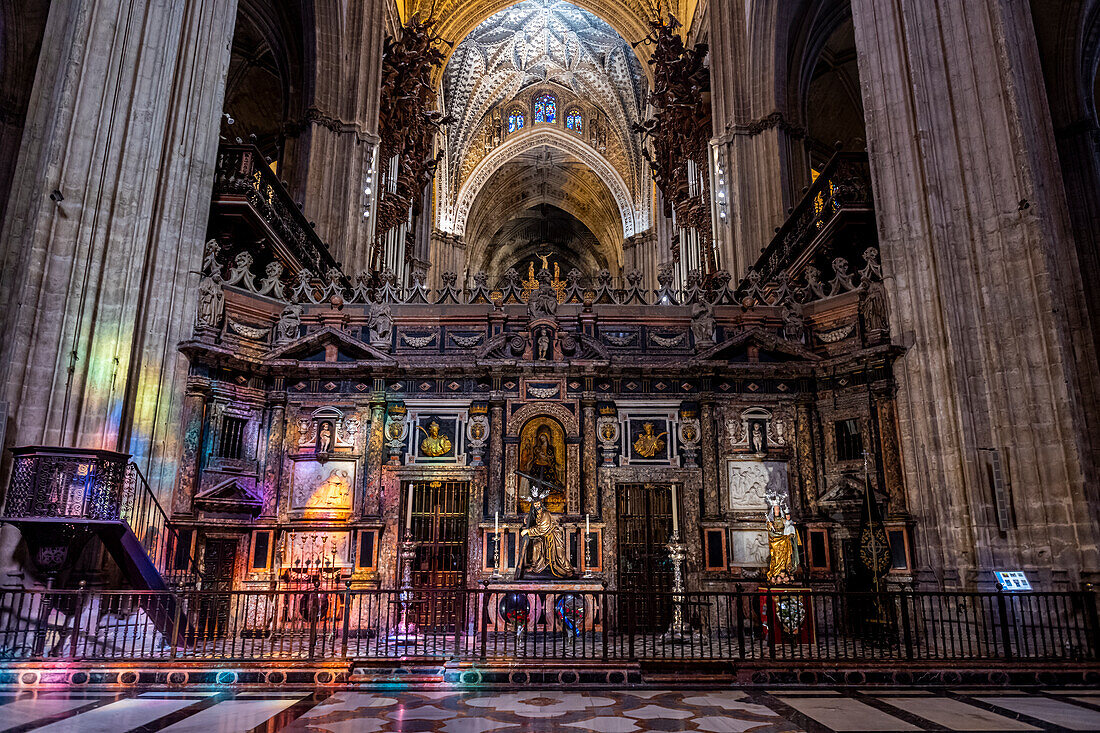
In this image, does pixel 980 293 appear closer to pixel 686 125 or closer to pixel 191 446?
→ pixel 191 446

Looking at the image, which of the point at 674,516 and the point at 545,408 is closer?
the point at 674,516

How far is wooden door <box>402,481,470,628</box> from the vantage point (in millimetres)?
13469

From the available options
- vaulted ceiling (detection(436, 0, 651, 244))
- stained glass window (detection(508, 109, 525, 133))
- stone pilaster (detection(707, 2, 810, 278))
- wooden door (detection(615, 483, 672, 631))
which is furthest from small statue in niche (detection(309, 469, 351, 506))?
stained glass window (detection(508, 109, 525, 133))

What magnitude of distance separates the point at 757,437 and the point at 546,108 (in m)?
38.1

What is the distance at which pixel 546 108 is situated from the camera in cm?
4641

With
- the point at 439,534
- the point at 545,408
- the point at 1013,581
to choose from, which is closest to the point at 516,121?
the point at 545,408

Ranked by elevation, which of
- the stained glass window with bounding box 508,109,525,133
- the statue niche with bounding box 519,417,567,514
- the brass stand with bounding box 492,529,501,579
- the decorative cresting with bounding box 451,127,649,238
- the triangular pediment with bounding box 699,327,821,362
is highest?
the stained glass window with bounding box 508,109,525,133

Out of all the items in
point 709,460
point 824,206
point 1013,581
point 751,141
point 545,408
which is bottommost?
point 1013,581

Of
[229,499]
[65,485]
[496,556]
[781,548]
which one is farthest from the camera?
[496,556]

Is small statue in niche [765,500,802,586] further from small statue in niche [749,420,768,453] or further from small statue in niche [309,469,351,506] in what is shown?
small statue in niche [309,469,351,506]

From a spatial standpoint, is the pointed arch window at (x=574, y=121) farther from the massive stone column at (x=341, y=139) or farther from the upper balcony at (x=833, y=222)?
the upper balcony at (x=833, y=222)

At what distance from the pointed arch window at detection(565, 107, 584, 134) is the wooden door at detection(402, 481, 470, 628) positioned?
38.0 meters

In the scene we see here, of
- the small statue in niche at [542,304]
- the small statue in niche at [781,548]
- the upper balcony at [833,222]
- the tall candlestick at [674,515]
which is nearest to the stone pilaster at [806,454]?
the small statue in niche at [781,548]

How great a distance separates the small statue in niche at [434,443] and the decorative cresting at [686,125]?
1353 cm
